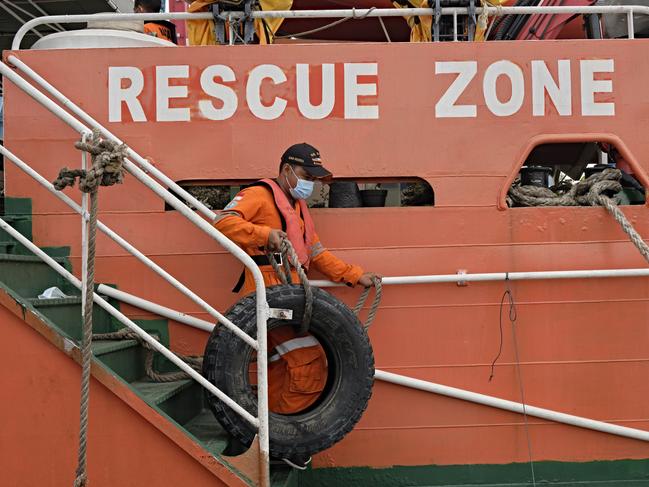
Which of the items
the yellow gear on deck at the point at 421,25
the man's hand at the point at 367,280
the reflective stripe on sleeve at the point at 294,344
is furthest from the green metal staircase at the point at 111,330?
the yellow gear on deck at the point at 421,25

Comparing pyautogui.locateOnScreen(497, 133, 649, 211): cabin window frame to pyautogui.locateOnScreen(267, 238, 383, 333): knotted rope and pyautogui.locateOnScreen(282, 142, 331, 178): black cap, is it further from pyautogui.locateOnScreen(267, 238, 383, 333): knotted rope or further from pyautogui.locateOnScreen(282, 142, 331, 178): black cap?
pyautogui.locateOnScreen(282, 142, 331, 178): black cap

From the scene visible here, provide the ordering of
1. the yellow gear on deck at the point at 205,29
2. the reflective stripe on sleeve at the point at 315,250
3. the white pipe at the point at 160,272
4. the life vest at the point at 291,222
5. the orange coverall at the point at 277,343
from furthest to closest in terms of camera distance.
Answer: the yellow gear on deck at the point at 205,29 → the reflective stripe on sleeve at the point at 315,250 → the life vest at the point at 291,222 → the orange coverall at the point at 277,343 → the white pipe at the point at 160,272

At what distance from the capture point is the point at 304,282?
11.6ft

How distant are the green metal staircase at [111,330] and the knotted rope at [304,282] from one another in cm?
80

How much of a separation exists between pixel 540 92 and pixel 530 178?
0.57 meters

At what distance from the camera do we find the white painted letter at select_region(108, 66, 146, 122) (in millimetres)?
4461

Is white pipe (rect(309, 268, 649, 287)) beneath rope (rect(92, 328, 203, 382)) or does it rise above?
above

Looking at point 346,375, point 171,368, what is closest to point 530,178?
point 346,375

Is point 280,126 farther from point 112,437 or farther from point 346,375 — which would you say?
point 112,437

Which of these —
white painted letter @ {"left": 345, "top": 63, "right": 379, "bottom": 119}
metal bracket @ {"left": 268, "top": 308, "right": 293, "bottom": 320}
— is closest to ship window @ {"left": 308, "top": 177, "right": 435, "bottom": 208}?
white painted letter @ {"left": 345, "top": 63, "right": 379, "bottom": 119}

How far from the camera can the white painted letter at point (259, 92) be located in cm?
445

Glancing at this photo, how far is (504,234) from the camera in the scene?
14.5 feet

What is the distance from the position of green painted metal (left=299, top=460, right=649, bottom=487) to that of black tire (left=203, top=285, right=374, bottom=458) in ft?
2.65

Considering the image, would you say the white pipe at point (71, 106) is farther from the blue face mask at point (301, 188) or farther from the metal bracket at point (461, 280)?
the metal bracket at point (461, 280)
